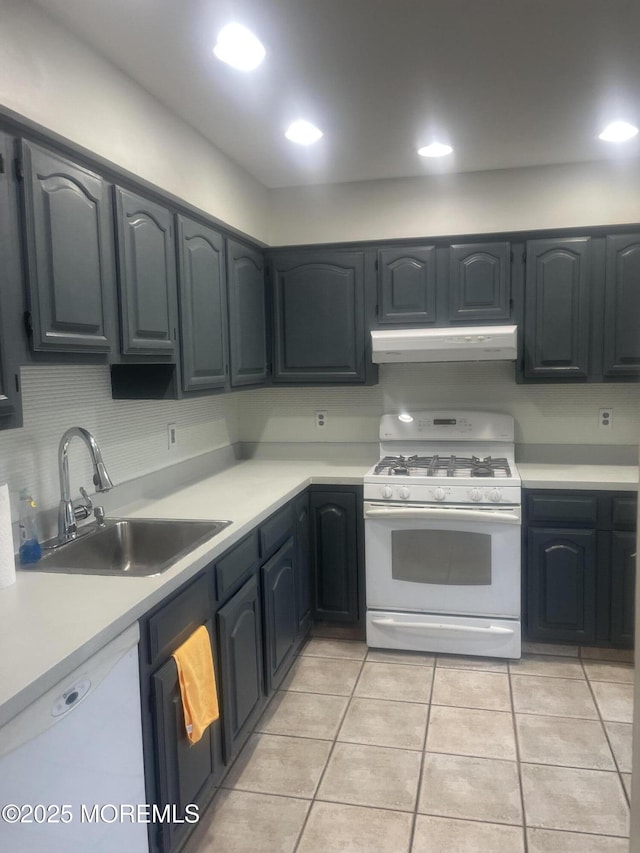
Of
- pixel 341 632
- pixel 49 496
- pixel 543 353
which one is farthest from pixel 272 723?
pixel 543 353

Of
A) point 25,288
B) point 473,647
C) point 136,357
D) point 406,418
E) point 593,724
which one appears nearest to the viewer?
point 25,288

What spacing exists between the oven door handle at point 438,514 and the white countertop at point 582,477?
0.62 ft

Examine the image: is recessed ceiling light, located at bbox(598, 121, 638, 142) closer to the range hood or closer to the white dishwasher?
the range hood

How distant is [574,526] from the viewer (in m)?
2.97

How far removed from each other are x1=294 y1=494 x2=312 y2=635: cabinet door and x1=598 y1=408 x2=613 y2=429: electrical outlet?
64.0 inches

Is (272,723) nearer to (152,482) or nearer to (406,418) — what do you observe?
(152,482)

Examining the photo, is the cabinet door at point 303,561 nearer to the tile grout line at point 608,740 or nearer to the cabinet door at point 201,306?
the cabinet door at point 201,306

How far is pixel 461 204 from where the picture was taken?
337 centimetres

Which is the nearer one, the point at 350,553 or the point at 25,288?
the point at 25,288

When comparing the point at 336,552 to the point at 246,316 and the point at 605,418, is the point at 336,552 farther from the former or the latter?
the point at 605,418

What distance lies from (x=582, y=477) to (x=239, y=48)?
7.54 feet

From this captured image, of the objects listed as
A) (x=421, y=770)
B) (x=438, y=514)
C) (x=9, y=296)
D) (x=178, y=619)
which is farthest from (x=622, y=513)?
(x=9, y=296)

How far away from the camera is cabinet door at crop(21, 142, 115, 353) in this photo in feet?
5.37

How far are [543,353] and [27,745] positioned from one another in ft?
9.07
